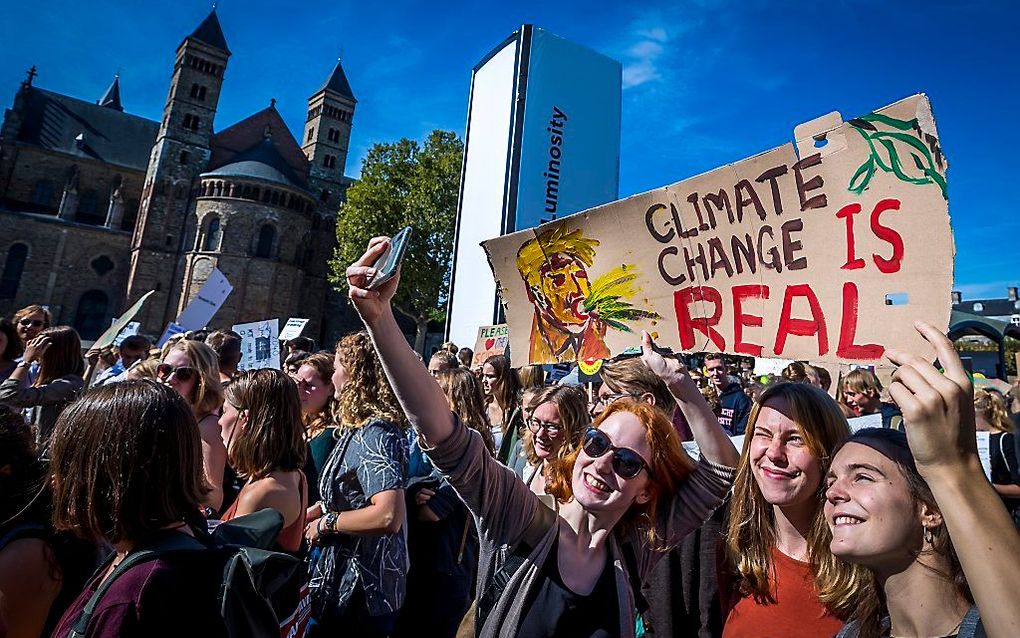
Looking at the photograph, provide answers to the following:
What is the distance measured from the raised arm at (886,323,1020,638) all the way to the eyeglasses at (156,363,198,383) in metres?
3.44

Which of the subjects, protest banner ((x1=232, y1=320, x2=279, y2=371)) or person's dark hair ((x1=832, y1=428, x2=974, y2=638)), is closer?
person's dark hair ((x1=832, y1=428, x2=974, y2=638))

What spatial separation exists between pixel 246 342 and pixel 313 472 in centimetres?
589

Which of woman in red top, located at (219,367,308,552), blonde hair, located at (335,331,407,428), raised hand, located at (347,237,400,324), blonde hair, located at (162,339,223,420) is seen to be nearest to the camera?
raised hand, located at (347,237,400,324)

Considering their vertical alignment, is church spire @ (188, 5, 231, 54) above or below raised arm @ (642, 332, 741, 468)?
above

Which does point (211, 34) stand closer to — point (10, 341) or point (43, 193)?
point (43, 193)

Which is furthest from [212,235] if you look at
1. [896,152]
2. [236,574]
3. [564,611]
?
[896,152]

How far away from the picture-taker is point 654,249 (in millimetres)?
2600

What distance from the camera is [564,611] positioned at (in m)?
1.69

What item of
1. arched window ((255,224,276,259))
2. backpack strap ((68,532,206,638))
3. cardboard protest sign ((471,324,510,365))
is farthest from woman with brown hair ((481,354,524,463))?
arched window ((255,224,276,259))

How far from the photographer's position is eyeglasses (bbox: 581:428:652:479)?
75.7 inches

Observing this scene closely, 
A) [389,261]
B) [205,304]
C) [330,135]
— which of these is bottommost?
[389,261]

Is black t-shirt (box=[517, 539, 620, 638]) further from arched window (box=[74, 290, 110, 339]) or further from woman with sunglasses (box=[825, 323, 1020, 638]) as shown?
arched window (box=[74, 290, 110, 339])

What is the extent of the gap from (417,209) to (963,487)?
3020 centimetres

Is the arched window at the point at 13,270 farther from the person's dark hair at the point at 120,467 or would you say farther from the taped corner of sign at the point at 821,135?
the taped corner of sign at the point at 821,135
